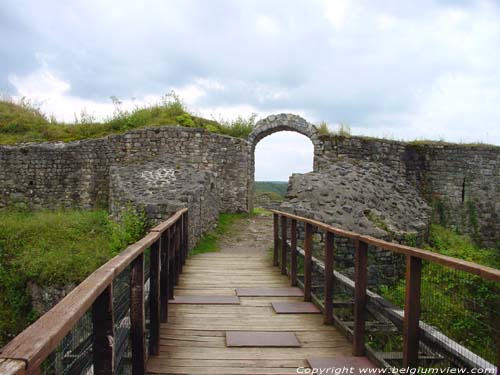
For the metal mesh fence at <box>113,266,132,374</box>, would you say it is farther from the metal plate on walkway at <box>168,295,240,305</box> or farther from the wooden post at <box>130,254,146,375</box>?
the metal plate on walkway at <box>168,295,240,305</box>

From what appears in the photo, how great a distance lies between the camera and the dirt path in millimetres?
10205

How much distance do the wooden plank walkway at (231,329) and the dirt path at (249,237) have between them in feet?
11.6

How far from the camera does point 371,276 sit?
28.9 feet

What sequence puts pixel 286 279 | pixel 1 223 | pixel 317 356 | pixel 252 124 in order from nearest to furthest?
pixel 317 356, pixel 286 279, pixel 1 223, pixel 252 124

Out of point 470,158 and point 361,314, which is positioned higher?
point 470,158

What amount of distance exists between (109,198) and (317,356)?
34.9 ft

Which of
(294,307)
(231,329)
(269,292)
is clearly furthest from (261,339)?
(269,292)

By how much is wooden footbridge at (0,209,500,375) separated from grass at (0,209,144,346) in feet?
9.55

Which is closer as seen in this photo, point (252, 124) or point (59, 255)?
point (59, 255)

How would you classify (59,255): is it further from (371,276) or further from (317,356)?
(317,356)

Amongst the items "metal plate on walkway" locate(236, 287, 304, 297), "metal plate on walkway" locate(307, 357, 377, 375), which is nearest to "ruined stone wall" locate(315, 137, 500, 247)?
"metal plate on walkway" locate(236, 287, 304, 297)

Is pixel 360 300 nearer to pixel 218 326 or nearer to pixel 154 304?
pixel 218 326

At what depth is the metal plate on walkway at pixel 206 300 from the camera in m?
5.32

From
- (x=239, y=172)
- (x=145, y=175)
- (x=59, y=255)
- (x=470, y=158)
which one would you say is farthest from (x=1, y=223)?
(x=470, y=158)
